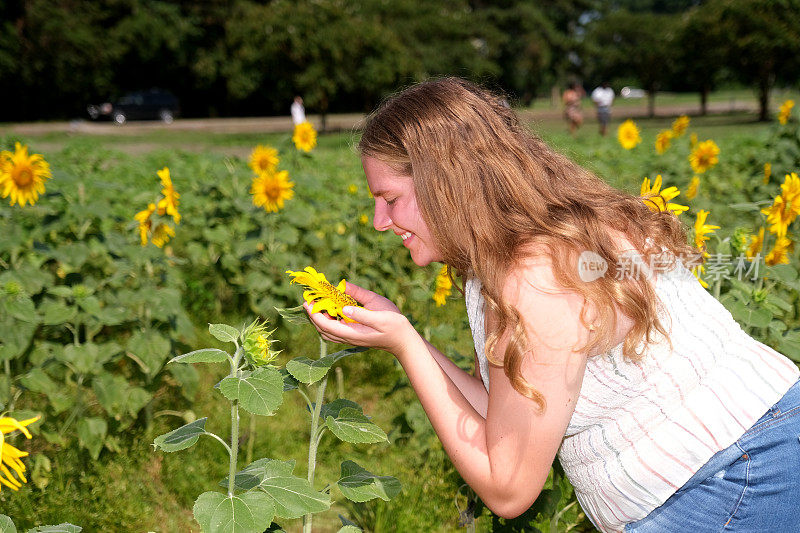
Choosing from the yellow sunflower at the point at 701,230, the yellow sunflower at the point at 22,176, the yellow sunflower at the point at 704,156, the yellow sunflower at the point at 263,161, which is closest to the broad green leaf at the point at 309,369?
the yellow sunflower at the point at 701,230

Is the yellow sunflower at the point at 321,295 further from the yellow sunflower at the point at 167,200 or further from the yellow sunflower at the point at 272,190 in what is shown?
the yellow sunflower at the point at 272,190

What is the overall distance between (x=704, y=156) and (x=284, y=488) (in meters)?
3.76

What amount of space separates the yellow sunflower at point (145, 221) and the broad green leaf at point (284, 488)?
178 centimetres

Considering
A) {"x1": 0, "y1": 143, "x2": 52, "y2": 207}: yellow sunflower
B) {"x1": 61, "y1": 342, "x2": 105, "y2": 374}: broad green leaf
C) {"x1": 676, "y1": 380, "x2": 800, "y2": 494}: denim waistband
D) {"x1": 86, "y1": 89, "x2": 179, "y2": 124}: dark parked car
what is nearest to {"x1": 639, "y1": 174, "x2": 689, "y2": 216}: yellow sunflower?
{"x1": 676, "y1": 380, "x2": 800, "y2": 494}: denim waistband

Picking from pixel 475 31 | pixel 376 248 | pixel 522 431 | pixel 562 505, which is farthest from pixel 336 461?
pixel 475 31

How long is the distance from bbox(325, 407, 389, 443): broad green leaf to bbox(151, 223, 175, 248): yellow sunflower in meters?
1.85

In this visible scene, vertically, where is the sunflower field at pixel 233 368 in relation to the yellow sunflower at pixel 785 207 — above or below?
below

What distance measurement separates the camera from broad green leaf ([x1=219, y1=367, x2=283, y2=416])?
1.17 metres

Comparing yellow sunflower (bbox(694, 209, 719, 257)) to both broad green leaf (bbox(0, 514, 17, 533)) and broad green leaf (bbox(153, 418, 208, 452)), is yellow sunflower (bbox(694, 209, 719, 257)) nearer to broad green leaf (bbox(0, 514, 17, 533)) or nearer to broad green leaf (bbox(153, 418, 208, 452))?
broad green leaf (bbox(153, 418, 208, 452))

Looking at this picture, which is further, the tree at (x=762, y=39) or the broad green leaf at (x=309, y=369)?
the tree at (x=762, y=39)

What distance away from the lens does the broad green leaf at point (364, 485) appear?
56.1 inches

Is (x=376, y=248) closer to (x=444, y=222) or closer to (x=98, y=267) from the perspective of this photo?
(x=98, y=267)

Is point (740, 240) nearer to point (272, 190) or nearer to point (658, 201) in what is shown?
point (658, 201)

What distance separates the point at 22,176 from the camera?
116 inches
